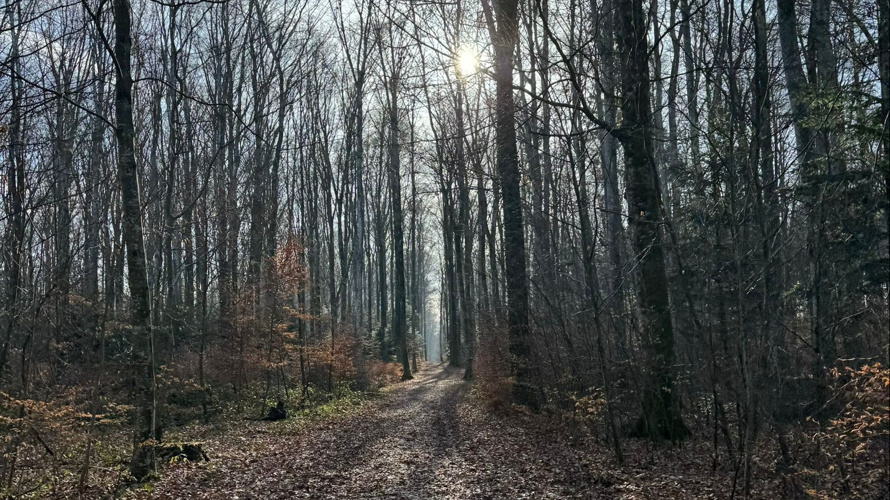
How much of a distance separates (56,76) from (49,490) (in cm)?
843

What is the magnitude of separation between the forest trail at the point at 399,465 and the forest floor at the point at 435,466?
2cm

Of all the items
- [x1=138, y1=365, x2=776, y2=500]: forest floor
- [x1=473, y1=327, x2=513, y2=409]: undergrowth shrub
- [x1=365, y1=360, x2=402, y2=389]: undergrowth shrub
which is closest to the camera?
[x1=138, y1=365, x2=776, y2=500]: forest floor

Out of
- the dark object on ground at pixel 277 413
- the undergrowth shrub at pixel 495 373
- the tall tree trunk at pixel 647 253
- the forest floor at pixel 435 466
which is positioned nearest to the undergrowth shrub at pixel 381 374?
the dark object on ground at pixel 277 413

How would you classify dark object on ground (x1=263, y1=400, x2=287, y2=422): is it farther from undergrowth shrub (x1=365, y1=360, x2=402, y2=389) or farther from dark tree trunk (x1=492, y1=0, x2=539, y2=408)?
undergrowth shrub (x1=365, y1=360, x2=402, y2=389)

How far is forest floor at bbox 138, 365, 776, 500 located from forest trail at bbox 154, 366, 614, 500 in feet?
0.05

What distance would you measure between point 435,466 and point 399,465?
0.56 m

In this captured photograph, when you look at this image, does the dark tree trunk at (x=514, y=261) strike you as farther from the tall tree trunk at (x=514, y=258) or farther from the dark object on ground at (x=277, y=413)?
the dark object on ground at (x=277, y=413)

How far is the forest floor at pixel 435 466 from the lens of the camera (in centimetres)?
643

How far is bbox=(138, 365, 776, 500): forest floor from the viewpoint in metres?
6.43

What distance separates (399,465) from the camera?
328 inches

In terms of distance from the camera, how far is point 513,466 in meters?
7.75

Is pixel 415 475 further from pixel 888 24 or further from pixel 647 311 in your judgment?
pixel 888 24

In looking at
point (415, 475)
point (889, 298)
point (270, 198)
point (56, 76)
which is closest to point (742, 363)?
point (889, 298)

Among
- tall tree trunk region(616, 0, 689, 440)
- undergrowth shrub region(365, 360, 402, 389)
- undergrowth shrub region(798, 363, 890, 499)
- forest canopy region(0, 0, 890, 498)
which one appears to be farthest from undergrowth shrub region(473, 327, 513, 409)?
undergrowth shrub region(365, 360, 402, 389)
